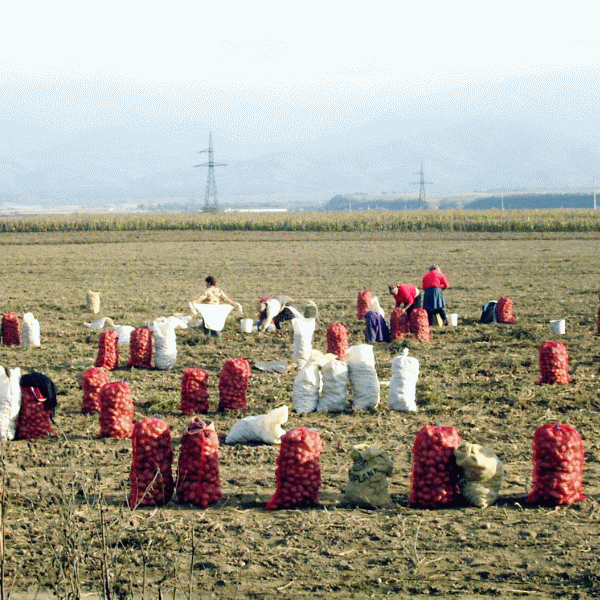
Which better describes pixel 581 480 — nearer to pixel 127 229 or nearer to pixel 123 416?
pixel 123 416

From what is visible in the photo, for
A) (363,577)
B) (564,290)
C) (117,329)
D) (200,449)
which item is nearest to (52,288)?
(117,329)

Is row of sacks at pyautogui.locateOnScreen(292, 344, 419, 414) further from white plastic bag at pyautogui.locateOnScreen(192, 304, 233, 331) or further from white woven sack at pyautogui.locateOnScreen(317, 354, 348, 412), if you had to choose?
white plastic bag at pyautogui.locateOnScreen(192, 304, 233, 331)

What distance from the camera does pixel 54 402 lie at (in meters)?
10.9

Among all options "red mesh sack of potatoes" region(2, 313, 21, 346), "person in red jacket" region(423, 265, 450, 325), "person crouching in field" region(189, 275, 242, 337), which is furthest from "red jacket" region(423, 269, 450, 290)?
"red mesh sack of potatoes" region(2, 313, 21, 346)

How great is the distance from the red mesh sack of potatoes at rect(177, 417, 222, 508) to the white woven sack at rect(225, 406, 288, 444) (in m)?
1.81

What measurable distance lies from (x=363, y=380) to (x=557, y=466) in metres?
3.78

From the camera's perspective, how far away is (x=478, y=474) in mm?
8391

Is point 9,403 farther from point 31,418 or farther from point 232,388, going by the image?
point 232,388

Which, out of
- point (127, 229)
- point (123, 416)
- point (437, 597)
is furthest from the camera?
point (127, 229)

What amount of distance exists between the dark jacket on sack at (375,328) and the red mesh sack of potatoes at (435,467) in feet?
26.0

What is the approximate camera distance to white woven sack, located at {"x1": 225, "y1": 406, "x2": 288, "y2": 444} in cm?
1048

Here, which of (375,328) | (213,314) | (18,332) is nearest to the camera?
(375,328)

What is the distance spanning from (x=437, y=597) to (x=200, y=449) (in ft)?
8.44

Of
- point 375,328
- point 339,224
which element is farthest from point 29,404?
point 339,224
